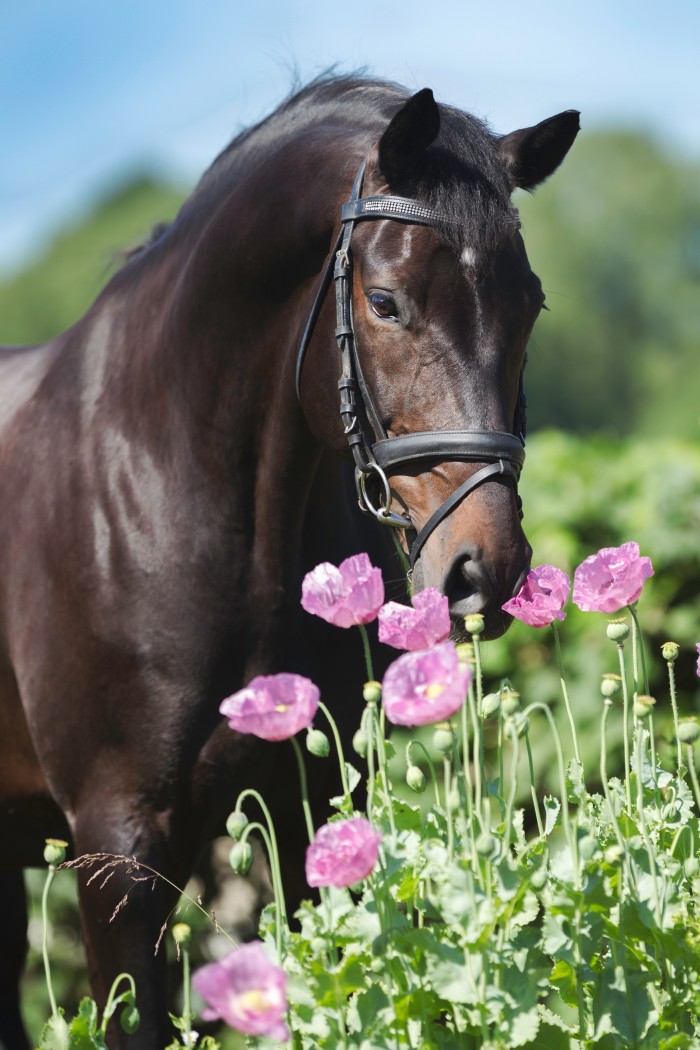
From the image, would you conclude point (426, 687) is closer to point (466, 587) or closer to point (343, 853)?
point (343, 853)

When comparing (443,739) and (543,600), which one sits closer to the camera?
(443,739)

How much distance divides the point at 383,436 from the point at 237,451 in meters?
0.53

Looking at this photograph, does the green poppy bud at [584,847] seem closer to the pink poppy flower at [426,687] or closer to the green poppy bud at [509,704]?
the green poppy bud at [509,704]

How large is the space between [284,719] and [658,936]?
2.05 feet

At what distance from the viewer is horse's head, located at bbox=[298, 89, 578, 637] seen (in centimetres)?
216

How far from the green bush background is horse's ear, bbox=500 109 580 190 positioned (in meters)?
1.49

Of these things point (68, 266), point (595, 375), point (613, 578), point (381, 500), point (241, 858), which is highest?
point (68, 266)

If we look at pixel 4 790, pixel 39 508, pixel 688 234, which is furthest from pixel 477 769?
pixel 688 234

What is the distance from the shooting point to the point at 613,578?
6.26 feet

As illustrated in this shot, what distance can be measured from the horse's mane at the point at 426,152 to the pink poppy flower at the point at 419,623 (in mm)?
839

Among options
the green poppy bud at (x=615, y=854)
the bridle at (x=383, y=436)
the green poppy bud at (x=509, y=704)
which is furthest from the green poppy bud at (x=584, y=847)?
the bridle at (x=383, y=436)

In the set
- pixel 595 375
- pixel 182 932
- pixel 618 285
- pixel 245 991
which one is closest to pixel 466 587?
pixel 182 932

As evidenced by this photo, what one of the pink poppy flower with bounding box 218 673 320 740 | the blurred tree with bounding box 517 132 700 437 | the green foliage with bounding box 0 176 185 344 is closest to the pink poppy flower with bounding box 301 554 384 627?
the pink poppy flower with bounding box 218 673 320 740

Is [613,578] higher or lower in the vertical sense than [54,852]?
higher
